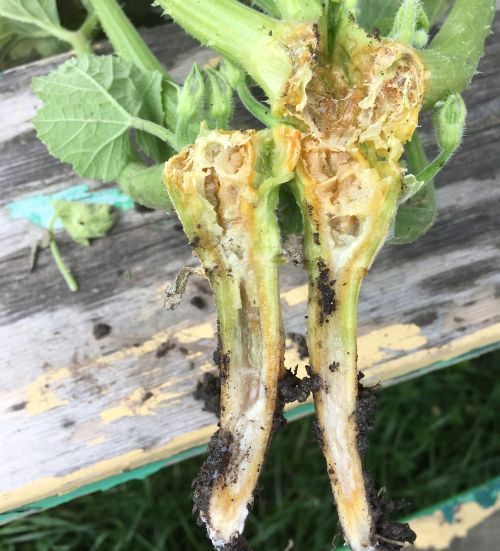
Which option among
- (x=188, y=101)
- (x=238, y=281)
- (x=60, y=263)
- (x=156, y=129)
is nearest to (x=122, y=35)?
(x=156, y=129)

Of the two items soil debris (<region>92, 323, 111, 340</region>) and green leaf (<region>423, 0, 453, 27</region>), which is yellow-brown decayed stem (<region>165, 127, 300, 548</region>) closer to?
soil debris (<region>92, 323, 111, 340</region>)

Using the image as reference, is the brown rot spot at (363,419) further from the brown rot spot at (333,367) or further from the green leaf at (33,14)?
the green leaf at (33,14)

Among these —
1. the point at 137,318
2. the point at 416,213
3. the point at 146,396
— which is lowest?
the point at 146,396

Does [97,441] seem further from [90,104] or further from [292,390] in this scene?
[90,104]

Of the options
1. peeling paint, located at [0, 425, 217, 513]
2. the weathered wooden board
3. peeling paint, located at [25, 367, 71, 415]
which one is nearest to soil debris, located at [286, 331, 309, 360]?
the weathered wooden board

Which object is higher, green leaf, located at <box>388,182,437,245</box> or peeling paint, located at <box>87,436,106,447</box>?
green leaf, located at <box>388,182,437,245</box>

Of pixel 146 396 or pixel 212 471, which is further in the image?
pixel 146 396

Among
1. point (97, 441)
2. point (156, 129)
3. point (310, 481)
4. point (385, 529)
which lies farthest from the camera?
point (310, 481)
